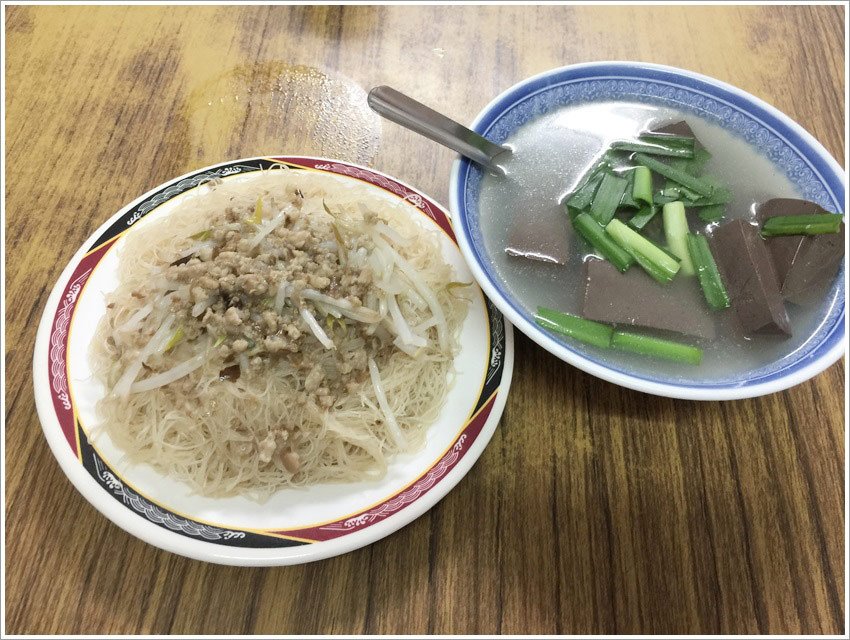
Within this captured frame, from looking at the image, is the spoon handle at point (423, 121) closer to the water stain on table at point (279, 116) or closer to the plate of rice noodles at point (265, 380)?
the plate of rice noodles at point (265, 380)

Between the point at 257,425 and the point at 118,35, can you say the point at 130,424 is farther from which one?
the point at 118,35

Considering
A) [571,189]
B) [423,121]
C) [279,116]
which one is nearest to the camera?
[423,121]

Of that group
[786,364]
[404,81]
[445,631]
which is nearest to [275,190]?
[404,81]

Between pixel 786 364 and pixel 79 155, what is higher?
pixel 786 364

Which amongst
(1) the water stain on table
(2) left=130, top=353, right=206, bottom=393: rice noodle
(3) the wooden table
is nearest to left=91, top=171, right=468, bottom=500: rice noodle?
(2) left=130, top=353, right=206, bottom=393: rice noodle

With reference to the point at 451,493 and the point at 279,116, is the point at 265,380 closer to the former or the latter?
the point at 451,493

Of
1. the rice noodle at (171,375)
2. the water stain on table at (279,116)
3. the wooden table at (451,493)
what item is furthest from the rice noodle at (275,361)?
the water stain on table at (279,116)

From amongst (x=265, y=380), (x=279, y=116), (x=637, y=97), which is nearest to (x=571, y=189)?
(x=637, y=97)
